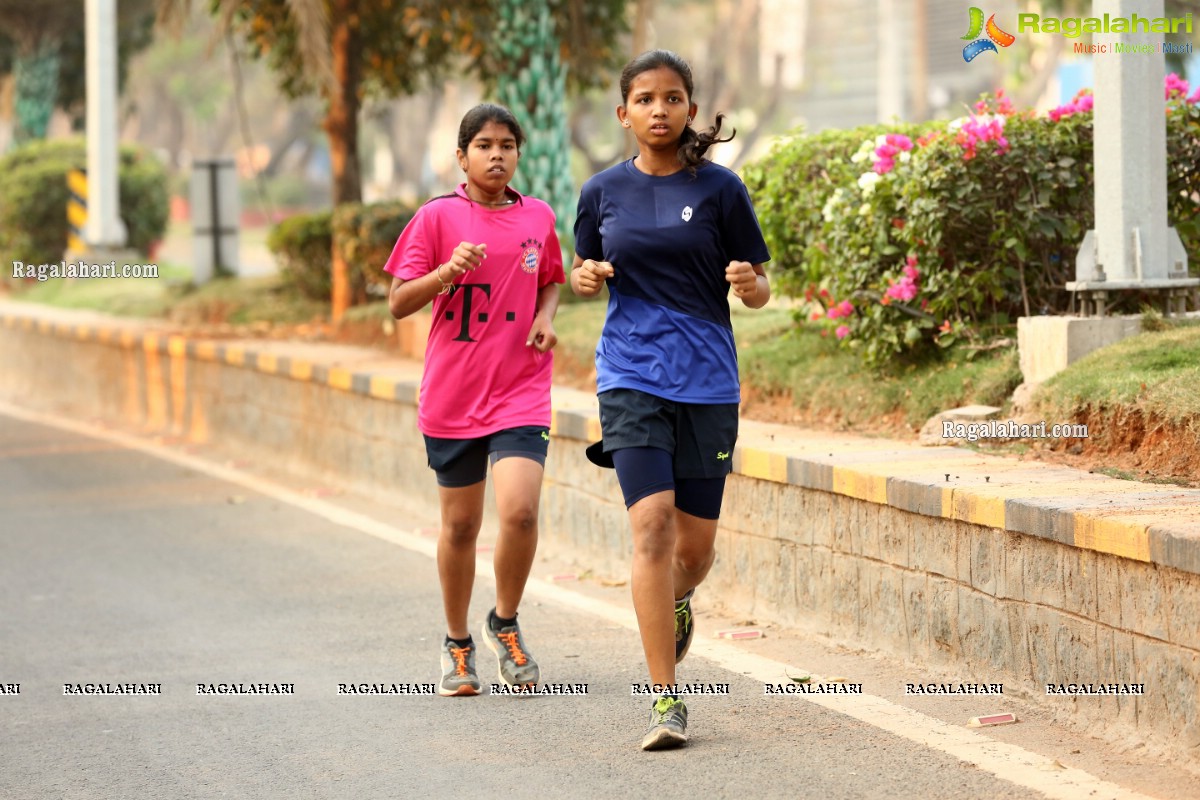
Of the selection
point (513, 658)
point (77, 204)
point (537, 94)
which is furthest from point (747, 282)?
point (77, 204)

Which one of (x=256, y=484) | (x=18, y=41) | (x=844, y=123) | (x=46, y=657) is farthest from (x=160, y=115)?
(x=46, y=657)

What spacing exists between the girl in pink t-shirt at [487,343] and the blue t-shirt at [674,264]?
24.7 inches

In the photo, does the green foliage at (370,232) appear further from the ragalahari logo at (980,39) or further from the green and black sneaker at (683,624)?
the green and black sneaker at (683,624)

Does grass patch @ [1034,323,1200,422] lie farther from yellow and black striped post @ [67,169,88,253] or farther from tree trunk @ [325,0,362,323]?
yellow and black striped post @ [67,169,88,253]

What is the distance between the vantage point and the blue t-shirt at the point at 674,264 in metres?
5.59

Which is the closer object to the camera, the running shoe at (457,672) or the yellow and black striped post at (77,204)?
the running shoe at (457,672)

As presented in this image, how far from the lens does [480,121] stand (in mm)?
6172

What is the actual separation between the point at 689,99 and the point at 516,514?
4.87ft

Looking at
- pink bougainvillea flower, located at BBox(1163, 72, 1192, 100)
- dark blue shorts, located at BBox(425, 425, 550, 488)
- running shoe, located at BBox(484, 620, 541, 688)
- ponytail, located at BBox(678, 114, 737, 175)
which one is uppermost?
pink bougainvillea flower, located at BBox(1163, 72, 1192, 100)

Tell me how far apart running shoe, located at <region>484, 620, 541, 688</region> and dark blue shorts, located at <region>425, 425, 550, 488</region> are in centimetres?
55

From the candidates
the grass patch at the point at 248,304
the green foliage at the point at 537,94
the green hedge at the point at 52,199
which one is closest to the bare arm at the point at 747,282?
the green foliage at the point at 537,94

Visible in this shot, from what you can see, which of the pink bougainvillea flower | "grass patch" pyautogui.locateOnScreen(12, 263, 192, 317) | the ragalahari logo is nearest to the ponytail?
the ragalahari logo

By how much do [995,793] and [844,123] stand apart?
44.0m

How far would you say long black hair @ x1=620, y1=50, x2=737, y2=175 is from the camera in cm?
555
